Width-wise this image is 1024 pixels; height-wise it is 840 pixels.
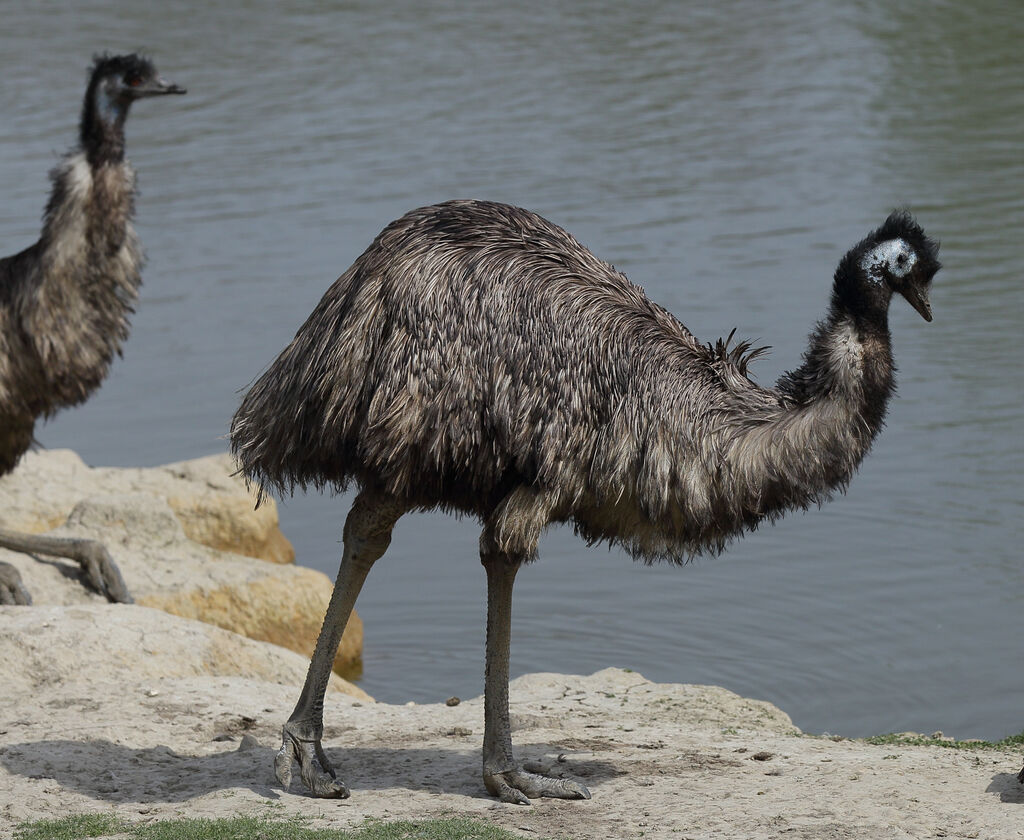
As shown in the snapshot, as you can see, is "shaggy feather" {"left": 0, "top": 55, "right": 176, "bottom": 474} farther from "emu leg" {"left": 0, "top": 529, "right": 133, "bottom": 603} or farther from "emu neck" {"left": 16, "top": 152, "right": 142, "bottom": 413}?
"emu leg" {"left": 0, "top": 529, "right": 133, "bottom": 603}

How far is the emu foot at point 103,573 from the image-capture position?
9.42 metres

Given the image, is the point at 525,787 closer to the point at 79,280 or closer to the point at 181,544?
the point at 79,280

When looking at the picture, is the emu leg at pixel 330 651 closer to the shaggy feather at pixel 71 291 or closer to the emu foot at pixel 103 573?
the emu foot at pixel 103 573

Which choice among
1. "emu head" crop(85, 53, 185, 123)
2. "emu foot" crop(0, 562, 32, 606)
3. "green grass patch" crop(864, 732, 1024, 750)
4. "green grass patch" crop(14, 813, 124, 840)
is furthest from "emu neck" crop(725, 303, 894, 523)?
"emu head" crop(85, 53, 185, 123)

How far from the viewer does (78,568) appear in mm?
9625

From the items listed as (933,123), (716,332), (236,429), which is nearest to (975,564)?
(716,332)

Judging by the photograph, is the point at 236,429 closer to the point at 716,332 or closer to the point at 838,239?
the point at 716,332

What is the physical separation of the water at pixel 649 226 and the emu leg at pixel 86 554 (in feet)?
5.44

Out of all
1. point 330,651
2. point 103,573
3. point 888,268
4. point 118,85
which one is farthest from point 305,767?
point 118,85

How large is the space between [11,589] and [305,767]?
3319mm

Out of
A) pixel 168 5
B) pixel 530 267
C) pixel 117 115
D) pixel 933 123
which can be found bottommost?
pixel 530 267

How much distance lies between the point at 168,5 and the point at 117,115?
2526 centimetres

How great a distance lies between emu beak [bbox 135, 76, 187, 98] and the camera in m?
10.4

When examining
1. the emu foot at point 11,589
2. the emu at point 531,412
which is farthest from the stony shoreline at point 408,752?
the emu foot at point 11,589
